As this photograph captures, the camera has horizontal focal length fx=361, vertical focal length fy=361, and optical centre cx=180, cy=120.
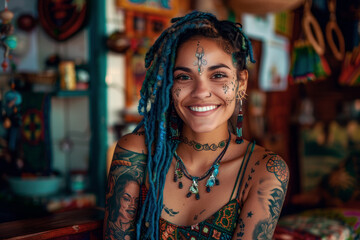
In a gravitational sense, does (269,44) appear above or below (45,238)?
above

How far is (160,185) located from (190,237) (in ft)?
0.91

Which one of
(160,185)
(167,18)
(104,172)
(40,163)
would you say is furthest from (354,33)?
(40,163)

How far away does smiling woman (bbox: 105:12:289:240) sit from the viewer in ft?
5.16

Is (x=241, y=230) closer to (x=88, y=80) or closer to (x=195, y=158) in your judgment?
(x=195, y=158)

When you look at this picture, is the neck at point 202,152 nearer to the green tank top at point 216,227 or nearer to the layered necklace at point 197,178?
the layered necklace at point 197,178

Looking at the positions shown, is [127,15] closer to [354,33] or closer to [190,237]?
[354,33]

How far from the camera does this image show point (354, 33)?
273cm

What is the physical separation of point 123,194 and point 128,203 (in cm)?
5

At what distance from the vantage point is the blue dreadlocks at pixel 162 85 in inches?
64.1

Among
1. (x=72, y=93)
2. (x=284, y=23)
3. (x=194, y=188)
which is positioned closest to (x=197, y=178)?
(x=194, y=188)

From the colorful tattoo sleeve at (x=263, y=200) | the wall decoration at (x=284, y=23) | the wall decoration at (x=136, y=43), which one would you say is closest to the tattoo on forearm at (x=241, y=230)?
the colorful tattoo sleeve at (x=263, y=200)

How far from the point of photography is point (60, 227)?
157 cm

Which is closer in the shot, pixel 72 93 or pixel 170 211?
pixel 170 211

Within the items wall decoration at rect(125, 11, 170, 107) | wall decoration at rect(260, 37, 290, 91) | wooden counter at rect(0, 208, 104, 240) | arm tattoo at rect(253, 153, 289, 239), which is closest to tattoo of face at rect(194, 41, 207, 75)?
arm tattoo at rect(253, 153, 289, 239)
